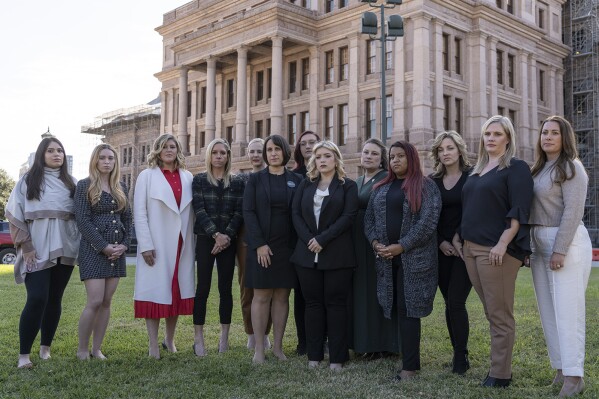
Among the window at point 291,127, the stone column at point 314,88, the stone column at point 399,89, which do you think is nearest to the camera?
the stone column at point 399,89

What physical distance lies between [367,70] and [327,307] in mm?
32539

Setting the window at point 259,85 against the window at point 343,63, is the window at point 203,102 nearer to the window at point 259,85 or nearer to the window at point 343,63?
the window at point 259,85

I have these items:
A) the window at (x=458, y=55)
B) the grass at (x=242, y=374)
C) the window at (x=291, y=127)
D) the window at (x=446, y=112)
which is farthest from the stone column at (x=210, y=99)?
the grass at (x=242, y=374)

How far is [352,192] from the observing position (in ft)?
21.2

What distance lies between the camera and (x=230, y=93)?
4675cm

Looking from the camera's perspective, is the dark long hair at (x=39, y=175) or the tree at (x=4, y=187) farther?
the tree at (x=4, y=187)

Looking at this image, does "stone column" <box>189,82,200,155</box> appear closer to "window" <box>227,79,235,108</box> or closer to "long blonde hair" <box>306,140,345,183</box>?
"window" <box>227,79,235,108</box>

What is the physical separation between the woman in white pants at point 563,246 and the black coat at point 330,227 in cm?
173

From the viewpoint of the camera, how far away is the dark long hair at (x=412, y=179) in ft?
19.7

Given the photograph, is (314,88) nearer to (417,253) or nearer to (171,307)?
(171,307)

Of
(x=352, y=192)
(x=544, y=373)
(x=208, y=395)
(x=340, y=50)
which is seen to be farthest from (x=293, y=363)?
(x=340, y=50)

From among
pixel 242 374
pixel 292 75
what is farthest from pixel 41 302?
pixel 292 75

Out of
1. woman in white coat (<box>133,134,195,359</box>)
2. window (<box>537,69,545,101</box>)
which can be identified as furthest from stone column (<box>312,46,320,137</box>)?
woman in white coat (<box>133,134,195,359</box>)

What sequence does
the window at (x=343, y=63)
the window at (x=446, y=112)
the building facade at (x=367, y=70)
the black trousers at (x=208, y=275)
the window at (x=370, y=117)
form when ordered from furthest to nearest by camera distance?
the window at (x=343, y=63) → the window at (x=370, y=117) → the window at (x=446, y=112) → the building facade at (x=367, y=70) → the black trousers at (x=208, y=275)
